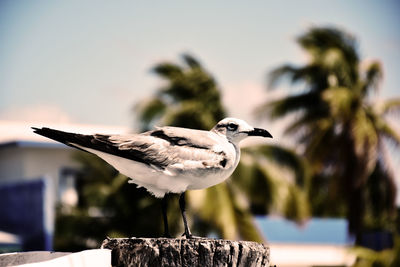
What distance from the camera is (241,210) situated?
19781 mm

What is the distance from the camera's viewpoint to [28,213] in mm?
15914

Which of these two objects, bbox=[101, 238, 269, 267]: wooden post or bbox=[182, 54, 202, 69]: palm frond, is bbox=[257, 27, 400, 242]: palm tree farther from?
bbox=[101, 238, 269, 267]: wooden post

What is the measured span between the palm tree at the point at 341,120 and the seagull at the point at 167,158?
20970mm

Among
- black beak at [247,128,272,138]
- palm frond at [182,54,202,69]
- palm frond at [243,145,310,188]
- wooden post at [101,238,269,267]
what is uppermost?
palm frond at [182,54,202,69]

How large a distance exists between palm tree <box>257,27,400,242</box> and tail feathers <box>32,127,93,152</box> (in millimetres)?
21345

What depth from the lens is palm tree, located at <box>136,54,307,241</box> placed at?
A: 61.4ft

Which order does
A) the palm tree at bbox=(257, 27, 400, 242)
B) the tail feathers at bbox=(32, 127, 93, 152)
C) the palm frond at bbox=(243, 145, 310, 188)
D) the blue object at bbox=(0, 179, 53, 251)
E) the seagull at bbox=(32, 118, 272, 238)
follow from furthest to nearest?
the palm tree at bbox=(257, 27, 400, 242), the palm frond at bbox=(243, 145, 310, 188), the blue object at bbox=(0, 179, 53, 251), the seagull at bbox=(32, 118, 272, 238), the tail feathers at bbox=(32, 127, 93, 152)

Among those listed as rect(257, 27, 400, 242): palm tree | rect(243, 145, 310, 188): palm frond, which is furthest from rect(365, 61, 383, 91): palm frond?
rect(243, 145, 310, 188): palm frond

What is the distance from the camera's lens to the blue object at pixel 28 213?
1533 cm

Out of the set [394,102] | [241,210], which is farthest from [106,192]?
[394,102]

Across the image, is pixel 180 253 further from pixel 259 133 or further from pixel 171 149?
pixel 259 133

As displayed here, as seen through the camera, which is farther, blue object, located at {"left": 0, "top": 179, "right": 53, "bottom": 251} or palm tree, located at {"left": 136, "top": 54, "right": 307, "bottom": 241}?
palm tree, located at {"left": 136, "top": 54, "right": 307, "bottom": 241}

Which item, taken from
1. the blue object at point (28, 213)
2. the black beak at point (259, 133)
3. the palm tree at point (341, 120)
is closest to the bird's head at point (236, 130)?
the black beak at point (259, 133)

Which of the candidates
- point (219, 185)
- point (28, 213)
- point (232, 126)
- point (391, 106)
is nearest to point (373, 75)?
point (391, 106)
